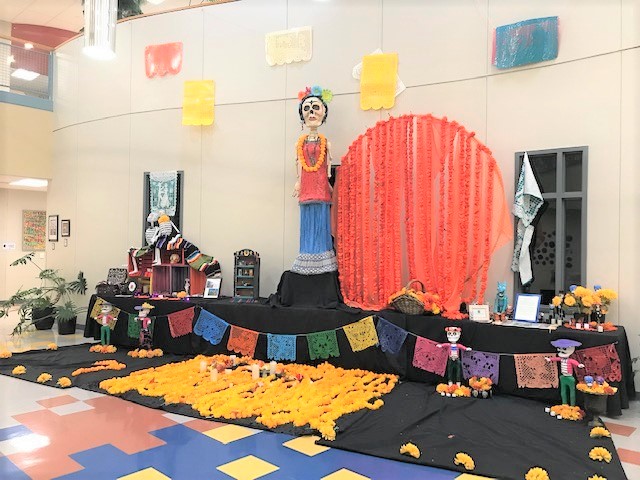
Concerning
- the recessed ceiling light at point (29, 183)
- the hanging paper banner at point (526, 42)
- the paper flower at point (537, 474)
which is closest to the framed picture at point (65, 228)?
the recessed ceiling light at point (29, 183)

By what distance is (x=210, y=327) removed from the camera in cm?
571

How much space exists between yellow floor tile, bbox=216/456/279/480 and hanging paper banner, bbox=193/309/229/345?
266 centimetres

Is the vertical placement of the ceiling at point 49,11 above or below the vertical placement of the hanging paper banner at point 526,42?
above

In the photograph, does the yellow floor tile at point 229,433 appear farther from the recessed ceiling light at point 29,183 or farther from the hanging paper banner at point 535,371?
the recessed ceiling light at point 29,183

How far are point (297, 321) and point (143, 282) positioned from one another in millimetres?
2595

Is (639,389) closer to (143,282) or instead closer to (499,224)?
(499,224)

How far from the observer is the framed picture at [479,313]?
4516 mm

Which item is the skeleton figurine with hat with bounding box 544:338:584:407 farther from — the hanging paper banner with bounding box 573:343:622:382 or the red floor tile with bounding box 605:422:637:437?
the red floor tile with bounding box 605:422:637:437

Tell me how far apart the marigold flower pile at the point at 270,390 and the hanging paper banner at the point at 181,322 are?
569 millimetres

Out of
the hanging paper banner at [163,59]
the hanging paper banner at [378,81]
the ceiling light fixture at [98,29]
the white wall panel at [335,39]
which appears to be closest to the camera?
the ceiling light fixture at [98,29]

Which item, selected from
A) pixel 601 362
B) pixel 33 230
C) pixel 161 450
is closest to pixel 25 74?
pixel 33 230

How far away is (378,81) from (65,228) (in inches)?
228

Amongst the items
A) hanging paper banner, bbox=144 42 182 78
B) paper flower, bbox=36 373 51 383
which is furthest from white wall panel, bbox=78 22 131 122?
paper flower, bbox=36 373 51 383

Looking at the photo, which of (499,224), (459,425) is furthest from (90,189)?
(459,425)
